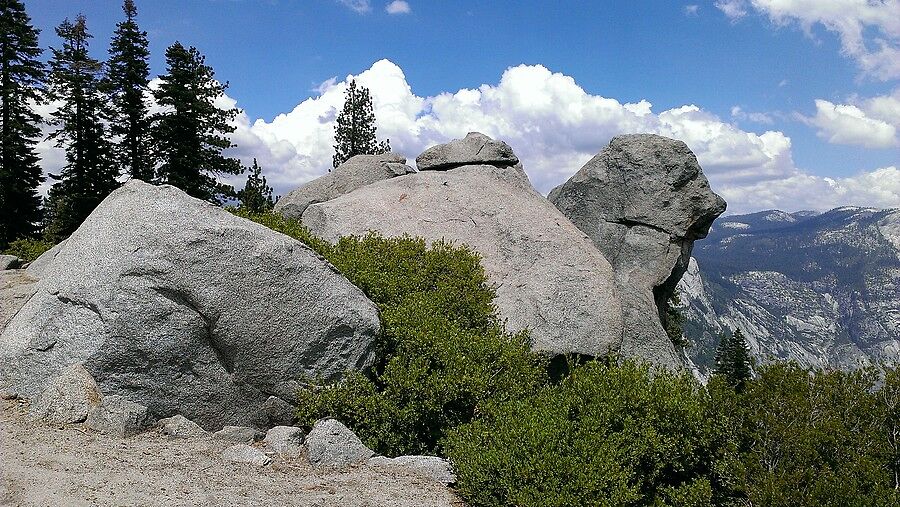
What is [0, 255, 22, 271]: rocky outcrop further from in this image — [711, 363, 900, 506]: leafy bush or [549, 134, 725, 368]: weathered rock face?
[711, 363, 900, 506]: leafy bush

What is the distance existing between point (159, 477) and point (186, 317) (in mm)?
3224

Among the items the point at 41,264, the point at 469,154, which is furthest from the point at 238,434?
the point at 41,264

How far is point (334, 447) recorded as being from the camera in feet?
37.3

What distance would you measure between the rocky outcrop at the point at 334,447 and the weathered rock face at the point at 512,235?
5.97m

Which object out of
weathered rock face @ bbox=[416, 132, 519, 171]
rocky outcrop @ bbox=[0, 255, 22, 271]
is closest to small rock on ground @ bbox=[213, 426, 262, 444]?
weathered rock face @ bbox=[416, 132, 519, 171]

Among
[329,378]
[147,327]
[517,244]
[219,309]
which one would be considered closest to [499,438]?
[329,378]

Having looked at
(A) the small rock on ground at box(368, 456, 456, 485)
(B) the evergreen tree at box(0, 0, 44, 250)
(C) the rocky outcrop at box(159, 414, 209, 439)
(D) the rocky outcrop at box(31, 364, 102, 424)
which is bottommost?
(A) the small rock on ground at box(368, 456, 456, 485)

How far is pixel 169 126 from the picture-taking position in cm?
4406

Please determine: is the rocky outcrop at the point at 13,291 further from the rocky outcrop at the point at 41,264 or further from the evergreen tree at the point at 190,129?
the evergreen tree at the point at 190,129

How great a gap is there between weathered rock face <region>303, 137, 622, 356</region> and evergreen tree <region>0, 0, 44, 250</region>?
3744 centimetres

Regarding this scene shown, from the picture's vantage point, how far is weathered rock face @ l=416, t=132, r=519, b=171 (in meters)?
24.1

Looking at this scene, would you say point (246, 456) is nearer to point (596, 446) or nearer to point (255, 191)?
point (596, 446)

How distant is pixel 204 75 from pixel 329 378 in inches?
1482

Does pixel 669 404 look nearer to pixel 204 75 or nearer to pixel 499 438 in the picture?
pixel 499 438
